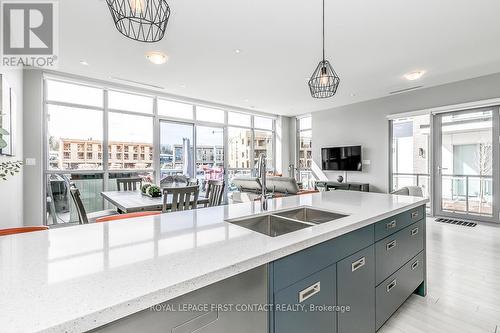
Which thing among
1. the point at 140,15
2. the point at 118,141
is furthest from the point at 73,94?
the point at 140,15

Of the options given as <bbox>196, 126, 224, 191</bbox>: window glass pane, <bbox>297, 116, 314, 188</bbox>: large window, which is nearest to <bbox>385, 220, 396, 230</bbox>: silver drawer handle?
<bbox>196, 126, 224, 191</bbox>: window glass pane

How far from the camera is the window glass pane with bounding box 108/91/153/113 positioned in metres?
5.11

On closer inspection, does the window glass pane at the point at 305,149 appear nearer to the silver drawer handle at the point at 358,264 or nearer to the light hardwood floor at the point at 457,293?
the light hardwood floor at the point at 457,293

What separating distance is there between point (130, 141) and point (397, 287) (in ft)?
17.5

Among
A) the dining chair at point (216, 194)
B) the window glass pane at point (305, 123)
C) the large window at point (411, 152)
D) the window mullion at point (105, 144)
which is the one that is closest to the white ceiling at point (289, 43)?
the window mullion at point (105, 144)

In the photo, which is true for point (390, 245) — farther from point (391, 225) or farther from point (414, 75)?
point (414, 75)

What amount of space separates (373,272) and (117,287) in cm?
146

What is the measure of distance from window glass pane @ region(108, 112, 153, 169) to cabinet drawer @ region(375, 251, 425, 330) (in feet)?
16.8

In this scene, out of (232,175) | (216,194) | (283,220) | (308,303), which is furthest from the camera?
(232,175)

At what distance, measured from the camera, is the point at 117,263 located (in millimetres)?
794

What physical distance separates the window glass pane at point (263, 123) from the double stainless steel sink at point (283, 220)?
6196mm

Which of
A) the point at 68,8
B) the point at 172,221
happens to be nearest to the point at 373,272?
the point at 172,221

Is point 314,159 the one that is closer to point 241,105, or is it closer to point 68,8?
point 241,105

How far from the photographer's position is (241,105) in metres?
6.81
